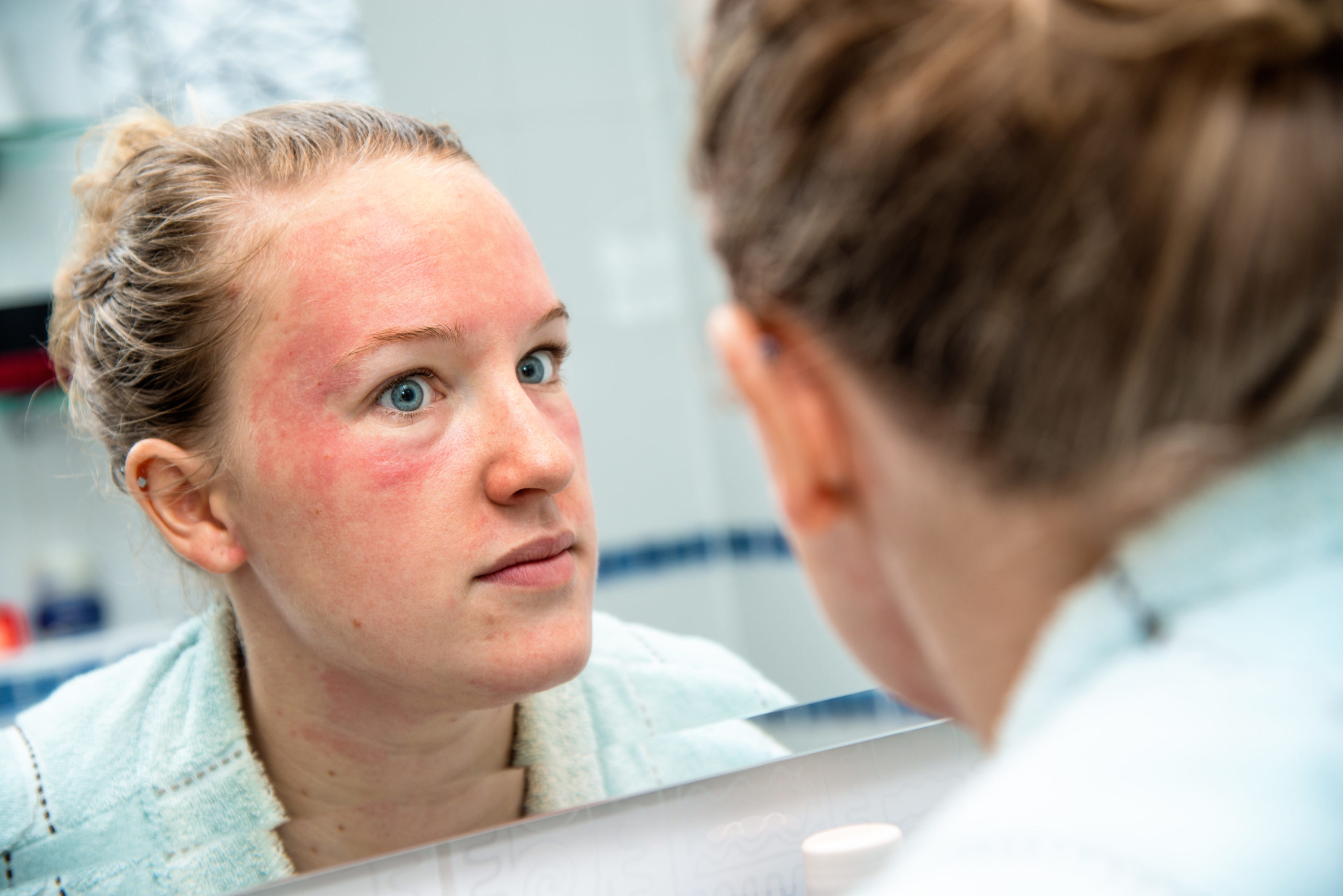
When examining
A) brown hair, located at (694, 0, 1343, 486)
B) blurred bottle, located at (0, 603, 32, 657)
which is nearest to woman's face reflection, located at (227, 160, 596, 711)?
brown hair, located at (694, 0, 1343, 486)

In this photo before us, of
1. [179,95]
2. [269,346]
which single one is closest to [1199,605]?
[269,346]

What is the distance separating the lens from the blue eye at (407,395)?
21.5 inches

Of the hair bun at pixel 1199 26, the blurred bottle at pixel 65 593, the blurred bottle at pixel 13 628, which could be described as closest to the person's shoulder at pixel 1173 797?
the hair bun at pixel 1199 26

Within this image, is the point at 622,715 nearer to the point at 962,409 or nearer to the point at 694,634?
the point at 694,634

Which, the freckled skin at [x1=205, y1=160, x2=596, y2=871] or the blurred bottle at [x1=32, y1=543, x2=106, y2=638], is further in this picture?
the blurred bottle at [x1=32, y1=543, x2=106, y2=638]

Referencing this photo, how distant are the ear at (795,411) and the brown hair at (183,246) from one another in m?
0.32

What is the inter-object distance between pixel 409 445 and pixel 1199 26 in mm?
402

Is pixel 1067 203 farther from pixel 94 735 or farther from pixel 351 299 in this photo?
pixel 94 735

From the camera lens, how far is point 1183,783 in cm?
25

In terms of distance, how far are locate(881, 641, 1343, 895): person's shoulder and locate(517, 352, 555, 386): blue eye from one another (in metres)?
0.36

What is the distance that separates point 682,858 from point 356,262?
0.35 meters

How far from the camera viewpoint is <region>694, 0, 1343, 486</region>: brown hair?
25 cm

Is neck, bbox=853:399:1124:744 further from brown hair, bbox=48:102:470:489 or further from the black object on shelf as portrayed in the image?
the black object on shelf

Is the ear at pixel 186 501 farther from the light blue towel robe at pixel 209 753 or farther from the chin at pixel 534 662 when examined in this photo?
the chin at pixel 534 662
